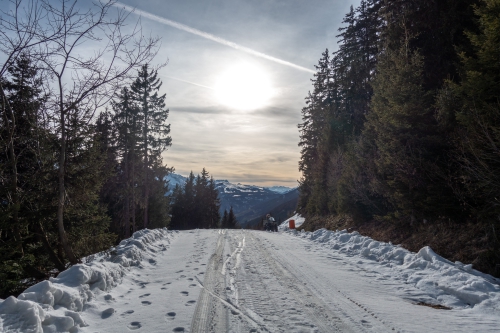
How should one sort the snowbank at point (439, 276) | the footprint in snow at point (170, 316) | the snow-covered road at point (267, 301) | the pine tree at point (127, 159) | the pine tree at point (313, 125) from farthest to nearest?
the pine tree at point (313, 125), the pine tree at point (127, 159), the snowbank at point (439, 276), the footprint in snow at point (170, 316), the snow-covered road at point (267, 301)

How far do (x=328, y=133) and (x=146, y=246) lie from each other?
19.8 metres

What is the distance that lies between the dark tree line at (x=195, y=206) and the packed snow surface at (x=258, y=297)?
45.6 m

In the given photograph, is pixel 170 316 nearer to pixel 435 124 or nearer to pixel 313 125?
pixel 435 124

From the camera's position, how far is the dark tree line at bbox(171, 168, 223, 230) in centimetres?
5434

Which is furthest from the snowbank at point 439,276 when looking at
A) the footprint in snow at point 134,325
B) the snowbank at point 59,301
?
the snowbank at point 59,301

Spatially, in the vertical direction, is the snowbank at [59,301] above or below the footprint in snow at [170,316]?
above

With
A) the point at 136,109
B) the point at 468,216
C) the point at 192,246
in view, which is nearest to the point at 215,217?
the point at 136,109

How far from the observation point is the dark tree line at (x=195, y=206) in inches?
2140

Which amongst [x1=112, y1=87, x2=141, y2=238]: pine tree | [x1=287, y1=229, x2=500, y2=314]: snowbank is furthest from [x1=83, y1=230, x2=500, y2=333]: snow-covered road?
[x1=112, y1=87, x2=141, y2=238]: pine tree

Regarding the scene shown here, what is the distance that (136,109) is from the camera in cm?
2655

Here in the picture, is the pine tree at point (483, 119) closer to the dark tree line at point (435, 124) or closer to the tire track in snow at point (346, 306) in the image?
the dark tree line at point (435, 124)

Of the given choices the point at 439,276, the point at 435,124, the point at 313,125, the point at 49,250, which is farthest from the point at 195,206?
the point at 439,276

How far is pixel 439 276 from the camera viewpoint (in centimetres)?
713

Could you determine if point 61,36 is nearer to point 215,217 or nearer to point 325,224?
point 325,224
